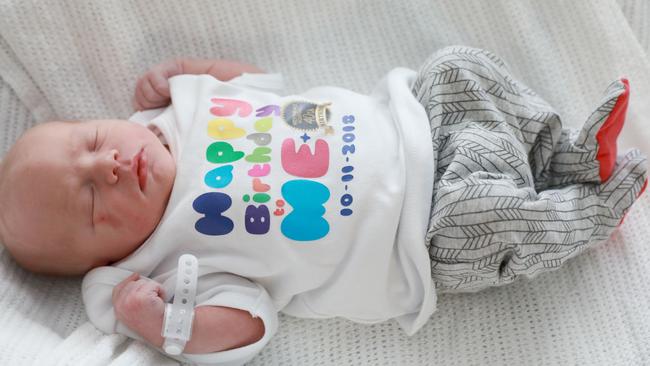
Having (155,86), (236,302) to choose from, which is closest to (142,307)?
(236,302)

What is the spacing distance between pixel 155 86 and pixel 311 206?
0.49m

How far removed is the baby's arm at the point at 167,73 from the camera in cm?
148

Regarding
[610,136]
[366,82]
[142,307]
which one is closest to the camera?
[142,307]

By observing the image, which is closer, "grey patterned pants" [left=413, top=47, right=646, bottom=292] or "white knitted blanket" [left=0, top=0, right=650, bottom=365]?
"grey patterned pants" [left=413, top=47, right=646, bottom=292]

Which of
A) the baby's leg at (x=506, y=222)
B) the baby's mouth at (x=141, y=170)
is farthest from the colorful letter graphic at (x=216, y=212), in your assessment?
the baby's leg at (x=506, y=222)

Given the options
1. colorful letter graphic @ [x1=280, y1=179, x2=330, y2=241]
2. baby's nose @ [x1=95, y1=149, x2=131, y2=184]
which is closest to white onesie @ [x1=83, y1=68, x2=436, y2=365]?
colorful letter graphic @ [x1=280, y1=179, x2=330, y2=241]

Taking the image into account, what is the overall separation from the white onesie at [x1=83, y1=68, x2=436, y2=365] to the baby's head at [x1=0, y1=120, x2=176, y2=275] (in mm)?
38

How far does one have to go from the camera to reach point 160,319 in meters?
1.19

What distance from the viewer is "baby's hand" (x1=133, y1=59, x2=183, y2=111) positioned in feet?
4.83

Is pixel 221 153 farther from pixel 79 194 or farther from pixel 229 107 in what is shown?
pixel 79 194

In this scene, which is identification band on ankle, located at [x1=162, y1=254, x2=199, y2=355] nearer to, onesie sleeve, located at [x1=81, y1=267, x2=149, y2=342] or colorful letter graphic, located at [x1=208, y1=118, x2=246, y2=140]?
onesie sleeve, located at [x1=81, y1=267, x2=149, y2=342]

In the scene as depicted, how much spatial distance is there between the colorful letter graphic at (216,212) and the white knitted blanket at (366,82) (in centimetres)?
25

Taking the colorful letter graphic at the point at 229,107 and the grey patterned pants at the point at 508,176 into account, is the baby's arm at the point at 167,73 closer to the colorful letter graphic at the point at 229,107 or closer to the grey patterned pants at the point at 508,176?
the colorful letter graphic at the point at 229,107

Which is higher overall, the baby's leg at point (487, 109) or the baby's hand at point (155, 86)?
the baby's leg at point (487, 109)
